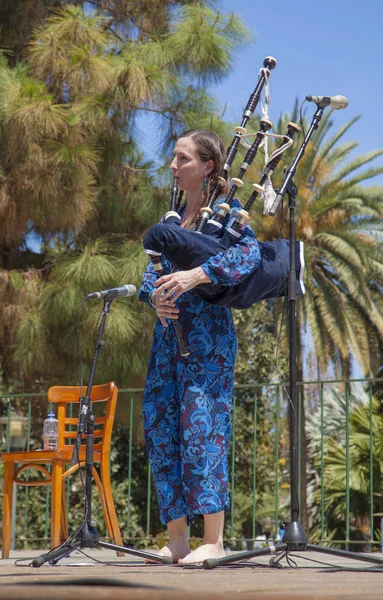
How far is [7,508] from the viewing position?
480 centimetres

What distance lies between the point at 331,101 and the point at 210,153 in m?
0.50

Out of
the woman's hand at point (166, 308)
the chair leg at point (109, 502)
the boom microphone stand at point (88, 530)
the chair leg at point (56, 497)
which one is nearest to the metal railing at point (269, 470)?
the chair leg at point (109, 502)

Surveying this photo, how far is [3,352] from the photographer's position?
9883 millimetres

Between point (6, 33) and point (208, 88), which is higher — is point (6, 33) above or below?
above

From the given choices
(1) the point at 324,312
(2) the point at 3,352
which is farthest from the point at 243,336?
(2) the point at 3,352

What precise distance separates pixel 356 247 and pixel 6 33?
622 cm

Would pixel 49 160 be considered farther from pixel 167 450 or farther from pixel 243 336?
pixel 243 336

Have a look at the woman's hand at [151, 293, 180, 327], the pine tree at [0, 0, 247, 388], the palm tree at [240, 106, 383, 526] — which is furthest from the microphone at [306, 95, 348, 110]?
the palm tree at [240, 106, 383, 526]

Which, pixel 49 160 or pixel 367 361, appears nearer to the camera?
pixel 49 160

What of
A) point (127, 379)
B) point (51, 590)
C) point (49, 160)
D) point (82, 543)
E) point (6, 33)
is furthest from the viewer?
point (6, 33)

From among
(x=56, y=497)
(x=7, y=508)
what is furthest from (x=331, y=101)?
(x=7, y=508)

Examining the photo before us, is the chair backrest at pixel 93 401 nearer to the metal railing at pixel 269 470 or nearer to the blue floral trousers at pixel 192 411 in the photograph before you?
the blue floral trousers at pixel 192 411

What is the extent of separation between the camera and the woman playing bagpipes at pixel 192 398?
2.66m

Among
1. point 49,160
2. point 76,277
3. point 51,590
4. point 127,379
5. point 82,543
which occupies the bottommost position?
point 82,543
